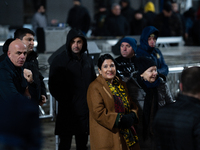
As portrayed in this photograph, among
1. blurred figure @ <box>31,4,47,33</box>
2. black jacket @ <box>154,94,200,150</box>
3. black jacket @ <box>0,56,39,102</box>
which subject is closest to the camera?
black jacket @ <box>154,94,200,150</box>

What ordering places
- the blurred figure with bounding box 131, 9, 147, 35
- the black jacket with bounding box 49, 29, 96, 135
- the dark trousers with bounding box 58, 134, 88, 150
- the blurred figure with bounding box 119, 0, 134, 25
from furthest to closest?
the blurred figure with bounding box 119, 0, 134, 25
the blurred figure with bounding box 131, 9, 147, 35
the dark trousers with bounding box 58, 134, 88, 150
the black jacket with bounding box 49, 29, 96, 135

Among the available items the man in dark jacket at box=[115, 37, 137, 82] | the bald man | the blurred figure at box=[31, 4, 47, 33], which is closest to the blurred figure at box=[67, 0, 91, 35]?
the blurred figure at box=[31, 4, 47, 33]

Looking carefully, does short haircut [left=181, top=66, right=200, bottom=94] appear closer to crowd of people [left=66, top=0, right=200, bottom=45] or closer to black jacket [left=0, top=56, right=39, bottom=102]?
black jacket [left=0, top=56, right=39, bottom=102]

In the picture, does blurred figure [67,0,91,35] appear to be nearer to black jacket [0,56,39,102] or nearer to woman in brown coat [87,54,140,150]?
woman in brown coat [87,54,140,150]

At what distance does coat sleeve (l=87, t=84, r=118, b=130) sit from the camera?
393 centimetres

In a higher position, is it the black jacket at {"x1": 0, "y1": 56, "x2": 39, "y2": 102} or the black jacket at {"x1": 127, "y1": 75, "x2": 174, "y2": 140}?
the black jacket at {"x1": 0, "y1": 56, "x2": 39, "y2": 102}

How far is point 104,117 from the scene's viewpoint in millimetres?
3938

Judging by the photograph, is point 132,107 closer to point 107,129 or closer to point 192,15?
point 107,129

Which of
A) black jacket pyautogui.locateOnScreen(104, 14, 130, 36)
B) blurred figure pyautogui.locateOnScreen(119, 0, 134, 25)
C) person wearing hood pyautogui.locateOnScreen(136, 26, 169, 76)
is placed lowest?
person wearing hood pyautogui.locateOnScreen(136, 26, 169, 76)

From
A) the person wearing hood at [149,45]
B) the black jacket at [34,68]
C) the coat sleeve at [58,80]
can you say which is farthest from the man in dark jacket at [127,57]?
the black jacket at [34,68]

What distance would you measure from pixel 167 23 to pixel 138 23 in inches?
44.5

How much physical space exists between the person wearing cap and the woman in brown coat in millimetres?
6851

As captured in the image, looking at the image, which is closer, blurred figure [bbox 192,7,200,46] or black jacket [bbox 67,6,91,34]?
black jacket [bbox 67,6,91,34]

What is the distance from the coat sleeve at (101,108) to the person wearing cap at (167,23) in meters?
7.07
